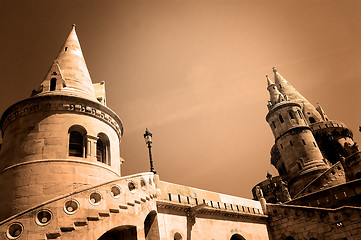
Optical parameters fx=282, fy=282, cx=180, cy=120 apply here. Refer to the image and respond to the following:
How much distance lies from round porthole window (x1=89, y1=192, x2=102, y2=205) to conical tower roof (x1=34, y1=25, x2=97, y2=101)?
620cm

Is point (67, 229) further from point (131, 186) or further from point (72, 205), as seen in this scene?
point (131, 186)

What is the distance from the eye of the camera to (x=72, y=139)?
42.8 ft

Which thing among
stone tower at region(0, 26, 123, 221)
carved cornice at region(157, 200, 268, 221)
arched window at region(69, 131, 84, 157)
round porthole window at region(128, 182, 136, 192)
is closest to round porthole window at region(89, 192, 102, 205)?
round porthole window at region(128, 182, 136, 192)

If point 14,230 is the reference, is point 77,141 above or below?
above

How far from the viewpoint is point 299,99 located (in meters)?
42.7

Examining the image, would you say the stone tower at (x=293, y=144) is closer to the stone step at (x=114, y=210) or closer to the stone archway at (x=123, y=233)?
the stone archway at (x=123, y=233)

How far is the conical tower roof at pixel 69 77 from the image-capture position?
46.6 feet

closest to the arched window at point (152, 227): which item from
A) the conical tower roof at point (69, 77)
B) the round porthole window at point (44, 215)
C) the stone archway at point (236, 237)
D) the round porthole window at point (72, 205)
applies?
the round porthole window at point (72, 205)

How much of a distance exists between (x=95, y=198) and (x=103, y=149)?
16.8 feet

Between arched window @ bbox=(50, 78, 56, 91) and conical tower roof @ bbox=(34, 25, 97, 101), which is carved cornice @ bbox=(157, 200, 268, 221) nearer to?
conical tower roof @ bbox=(34, 25, 97, 101)

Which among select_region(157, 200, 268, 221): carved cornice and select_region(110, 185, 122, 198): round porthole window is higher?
select_region(157, 200, 268, 221): carved cornice

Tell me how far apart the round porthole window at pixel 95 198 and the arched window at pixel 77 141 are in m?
3.94

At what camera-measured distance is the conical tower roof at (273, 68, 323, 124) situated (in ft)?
135

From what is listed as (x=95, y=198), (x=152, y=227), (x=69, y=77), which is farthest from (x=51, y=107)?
(x=152, y=227)
